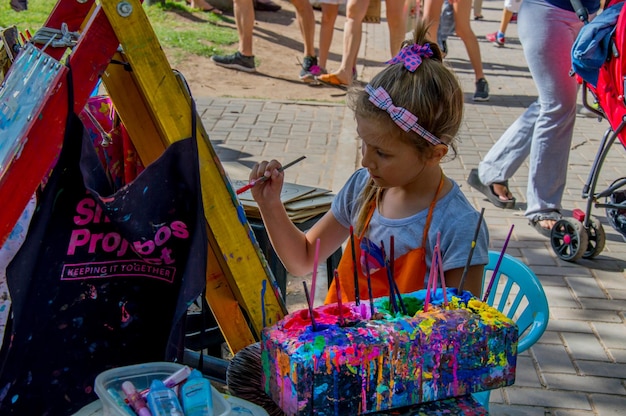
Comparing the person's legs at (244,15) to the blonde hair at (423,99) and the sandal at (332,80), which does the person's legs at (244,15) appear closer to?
the sandal at (332,80)

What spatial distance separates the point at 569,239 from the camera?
4340 millimetres

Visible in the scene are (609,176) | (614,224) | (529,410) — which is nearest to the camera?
(529,410)

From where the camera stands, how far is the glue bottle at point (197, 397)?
135 centimetres

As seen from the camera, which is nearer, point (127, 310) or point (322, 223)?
point (127, 310)

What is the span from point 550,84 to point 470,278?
9.31 feet

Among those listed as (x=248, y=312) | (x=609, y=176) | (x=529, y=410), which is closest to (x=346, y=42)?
(x=609, y=176)

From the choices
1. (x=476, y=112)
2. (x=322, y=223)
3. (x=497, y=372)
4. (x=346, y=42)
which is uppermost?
(x=497, y=372)

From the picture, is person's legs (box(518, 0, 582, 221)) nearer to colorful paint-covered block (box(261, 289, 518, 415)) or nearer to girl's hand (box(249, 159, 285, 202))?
girl's hand (box(249, 159, 285, 202))

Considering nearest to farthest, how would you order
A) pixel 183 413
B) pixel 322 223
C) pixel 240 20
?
pixel 183 413, pixel 322 223, pixel 240 20

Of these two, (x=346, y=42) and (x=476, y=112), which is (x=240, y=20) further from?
(x=476, y=112)

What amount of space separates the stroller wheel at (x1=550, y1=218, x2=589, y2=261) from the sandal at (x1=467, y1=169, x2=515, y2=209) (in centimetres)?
68

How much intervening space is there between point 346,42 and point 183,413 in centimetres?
661

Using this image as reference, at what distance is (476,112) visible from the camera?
24.9ft

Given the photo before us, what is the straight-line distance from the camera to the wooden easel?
1.40 metres
